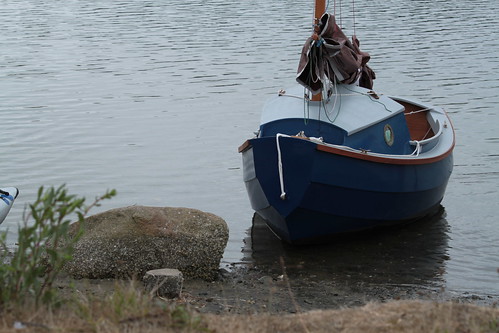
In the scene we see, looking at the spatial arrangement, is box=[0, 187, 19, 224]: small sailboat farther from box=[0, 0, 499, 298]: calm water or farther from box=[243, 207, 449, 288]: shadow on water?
box=[243, 207, 449, 288]: shadow on water

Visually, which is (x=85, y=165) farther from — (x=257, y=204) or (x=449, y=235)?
(x=449, y=235)

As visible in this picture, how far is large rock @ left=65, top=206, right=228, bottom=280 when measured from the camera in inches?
407

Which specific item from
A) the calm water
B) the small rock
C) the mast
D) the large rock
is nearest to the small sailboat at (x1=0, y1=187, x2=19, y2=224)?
the calm water

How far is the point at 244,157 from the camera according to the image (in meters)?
12.4

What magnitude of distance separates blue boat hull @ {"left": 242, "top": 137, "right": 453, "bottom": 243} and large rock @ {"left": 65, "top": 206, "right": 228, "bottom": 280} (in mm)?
1383

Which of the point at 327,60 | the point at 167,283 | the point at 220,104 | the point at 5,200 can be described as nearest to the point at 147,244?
the point at 167,283

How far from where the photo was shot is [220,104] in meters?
23.5

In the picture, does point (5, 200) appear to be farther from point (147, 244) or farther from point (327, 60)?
point (327, 60)

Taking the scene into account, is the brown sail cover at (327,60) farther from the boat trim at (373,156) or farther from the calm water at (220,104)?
the calm water at (220,104)

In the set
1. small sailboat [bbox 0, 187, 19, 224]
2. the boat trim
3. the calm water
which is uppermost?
the boat trim

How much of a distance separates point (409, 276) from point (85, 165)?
8.45 metres

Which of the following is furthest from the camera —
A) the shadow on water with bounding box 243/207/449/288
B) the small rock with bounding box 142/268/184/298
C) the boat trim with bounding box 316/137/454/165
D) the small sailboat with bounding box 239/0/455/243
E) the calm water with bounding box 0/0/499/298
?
the calm water with bounding box 0/0/499/298

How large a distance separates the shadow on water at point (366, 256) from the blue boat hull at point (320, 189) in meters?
0.23

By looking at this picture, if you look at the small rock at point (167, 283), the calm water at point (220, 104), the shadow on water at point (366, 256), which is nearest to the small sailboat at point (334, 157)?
the shadow on water at point (366, 256)
